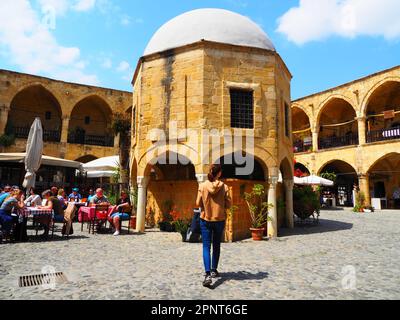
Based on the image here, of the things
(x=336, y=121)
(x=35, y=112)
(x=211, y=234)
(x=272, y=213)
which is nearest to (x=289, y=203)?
(x=272, y=213)

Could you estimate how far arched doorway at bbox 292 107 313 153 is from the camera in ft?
86.2

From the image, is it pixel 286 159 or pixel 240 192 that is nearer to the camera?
pixel 240 192

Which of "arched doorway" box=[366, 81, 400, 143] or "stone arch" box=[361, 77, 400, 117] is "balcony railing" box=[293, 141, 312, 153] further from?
"stone arch" box=[361, 77, 400, 117]

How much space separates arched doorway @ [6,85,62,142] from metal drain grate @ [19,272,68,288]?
2009 centimetres

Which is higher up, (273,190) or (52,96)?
(52,96)

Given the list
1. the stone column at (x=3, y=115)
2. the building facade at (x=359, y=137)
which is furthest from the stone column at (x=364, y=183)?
the stone column at (x=3, y=115)

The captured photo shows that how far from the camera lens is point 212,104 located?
8461mm

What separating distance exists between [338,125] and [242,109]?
1885 cm

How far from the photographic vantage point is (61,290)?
145 inches

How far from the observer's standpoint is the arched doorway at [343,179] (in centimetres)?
2555

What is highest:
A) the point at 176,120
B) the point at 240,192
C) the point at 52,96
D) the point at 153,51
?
the point at 52,96
